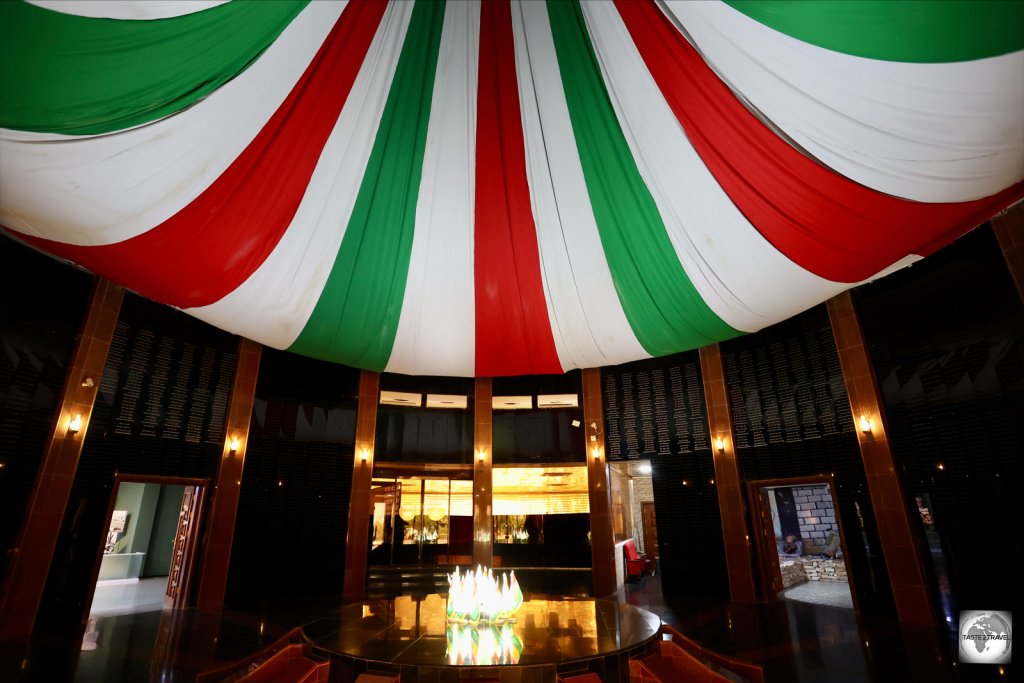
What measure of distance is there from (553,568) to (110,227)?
25.0 ft

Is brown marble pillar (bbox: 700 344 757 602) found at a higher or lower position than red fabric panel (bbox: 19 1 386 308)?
lower

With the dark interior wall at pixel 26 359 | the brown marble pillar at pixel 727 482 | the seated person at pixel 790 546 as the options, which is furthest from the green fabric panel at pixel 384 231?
the seated person at pixel 790 546

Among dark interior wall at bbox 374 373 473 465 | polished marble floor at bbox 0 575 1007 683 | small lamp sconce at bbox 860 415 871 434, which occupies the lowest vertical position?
polished marble floor at bbox 0 575 1007 683

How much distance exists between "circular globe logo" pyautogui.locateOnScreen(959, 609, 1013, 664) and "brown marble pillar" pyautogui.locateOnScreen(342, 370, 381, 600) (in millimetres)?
7475

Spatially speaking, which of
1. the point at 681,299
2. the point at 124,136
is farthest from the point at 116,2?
A: the point at 681,299

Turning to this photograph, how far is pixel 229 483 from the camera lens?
24.6 feet

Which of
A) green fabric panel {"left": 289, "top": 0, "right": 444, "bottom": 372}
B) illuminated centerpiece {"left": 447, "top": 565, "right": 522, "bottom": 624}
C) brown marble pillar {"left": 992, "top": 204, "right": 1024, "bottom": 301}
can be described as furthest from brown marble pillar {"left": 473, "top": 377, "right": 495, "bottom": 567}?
brown marble pillar {"left": 992, "top": 204, "right": 1024, "bottom": 301}

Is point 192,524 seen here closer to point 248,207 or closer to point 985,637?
point 248,207

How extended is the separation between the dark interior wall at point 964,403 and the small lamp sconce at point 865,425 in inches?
8.7

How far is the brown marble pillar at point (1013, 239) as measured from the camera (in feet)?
16.7

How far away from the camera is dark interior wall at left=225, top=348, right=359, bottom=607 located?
7559mm

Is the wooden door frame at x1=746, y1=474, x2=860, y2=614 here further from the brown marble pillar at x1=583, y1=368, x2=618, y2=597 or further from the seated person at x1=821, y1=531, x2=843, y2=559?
the seated person at x1=821, y1=531, x2=843, y2=559

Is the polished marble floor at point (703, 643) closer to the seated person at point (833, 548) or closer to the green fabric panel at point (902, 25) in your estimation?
the green fabric panel at point (902, 25)

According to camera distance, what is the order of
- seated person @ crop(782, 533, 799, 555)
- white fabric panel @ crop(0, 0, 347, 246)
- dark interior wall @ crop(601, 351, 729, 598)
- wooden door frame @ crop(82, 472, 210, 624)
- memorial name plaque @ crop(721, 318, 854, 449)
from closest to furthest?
white fabric panel @ crop(0, 0, 347, 246) → wooden door frame @ crop(82, 472, 210, 624) → memorial name plaque @ crop(721, 318, 854, 449) → dark interior wall @ crop(601, 351, 729, 598) → seated person @ crop(782, 533, 799, 555)
